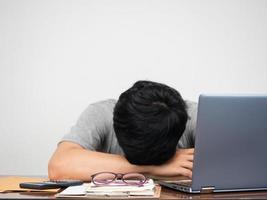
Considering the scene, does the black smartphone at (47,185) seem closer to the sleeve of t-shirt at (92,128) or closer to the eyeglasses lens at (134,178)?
the eyeglasses lens at (134,178)

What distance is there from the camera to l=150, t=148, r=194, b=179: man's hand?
134 centimetres

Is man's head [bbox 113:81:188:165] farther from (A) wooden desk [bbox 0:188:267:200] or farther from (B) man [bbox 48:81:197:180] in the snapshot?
(A) wooden desk [bbox 0:188:267:200]

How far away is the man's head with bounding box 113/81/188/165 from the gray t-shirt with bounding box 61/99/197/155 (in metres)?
0.32

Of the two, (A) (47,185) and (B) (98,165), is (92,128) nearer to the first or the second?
(B) (98,165)

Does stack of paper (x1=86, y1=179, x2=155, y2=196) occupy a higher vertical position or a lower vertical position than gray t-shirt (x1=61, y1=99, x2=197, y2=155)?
lower

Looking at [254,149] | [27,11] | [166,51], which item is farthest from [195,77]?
[254,149]

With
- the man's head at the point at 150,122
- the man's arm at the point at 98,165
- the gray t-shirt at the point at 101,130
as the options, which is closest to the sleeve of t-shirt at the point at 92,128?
the gray t-shirt at the point at 101,130

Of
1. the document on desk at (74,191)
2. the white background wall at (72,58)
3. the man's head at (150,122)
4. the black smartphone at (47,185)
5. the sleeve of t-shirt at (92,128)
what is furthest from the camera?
A: the white background wall at (72,58)

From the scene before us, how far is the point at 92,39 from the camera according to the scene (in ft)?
8.16

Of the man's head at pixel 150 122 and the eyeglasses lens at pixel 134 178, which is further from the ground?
the man's head at pixel 150 122

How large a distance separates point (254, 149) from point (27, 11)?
5.68 ft

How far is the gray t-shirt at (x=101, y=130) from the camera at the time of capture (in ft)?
5.32

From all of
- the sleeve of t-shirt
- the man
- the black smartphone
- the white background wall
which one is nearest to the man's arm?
the man

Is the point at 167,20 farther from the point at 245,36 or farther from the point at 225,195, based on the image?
the point at 225,195
